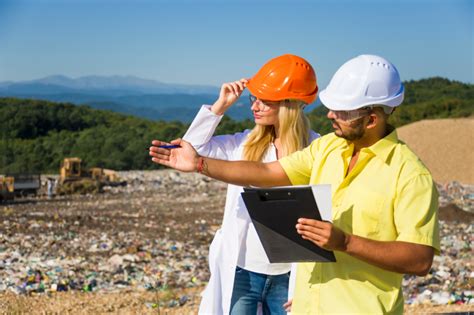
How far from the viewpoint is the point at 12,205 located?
21344 mm

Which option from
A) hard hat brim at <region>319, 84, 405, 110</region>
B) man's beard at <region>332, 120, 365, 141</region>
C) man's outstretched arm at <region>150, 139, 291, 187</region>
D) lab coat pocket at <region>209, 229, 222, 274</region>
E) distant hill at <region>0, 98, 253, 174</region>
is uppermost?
hard hat brim at <region>319, 84, 405, 110</region>

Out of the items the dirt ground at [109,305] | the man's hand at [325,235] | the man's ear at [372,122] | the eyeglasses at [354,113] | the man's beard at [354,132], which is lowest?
the dirt ground at [109,305]

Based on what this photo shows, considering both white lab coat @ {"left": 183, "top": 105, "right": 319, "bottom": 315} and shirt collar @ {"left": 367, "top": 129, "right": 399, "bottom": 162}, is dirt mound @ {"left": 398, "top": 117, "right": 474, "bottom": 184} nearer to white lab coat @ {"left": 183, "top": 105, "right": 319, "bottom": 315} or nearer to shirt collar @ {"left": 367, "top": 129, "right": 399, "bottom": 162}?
white lab coat @ {"left": 183, "top": 105, "right": 319, "bottom": 315}

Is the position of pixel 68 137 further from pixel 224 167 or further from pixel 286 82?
pixel 224 167

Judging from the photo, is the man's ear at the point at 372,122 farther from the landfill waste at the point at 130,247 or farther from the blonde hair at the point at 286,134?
the landfill waste at the point at 130,247

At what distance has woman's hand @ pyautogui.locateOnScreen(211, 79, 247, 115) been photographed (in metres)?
3.95

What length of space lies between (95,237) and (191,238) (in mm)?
1710

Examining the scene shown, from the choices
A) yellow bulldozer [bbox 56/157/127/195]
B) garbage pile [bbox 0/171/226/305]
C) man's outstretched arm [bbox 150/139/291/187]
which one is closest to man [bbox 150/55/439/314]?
man's outstretched arm [bbox 150/139/291/187]

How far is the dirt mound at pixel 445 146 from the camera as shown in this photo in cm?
3044

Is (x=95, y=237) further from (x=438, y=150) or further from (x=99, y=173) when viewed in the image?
(x=438, y=150)

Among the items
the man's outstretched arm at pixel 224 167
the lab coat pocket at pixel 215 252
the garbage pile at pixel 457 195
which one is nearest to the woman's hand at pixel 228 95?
the lab coat pocket at pixel 215 252

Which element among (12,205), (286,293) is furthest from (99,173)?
(286,293)

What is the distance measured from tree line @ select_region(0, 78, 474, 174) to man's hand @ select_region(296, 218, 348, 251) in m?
30.4

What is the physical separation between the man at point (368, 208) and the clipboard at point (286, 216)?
0.06 m
